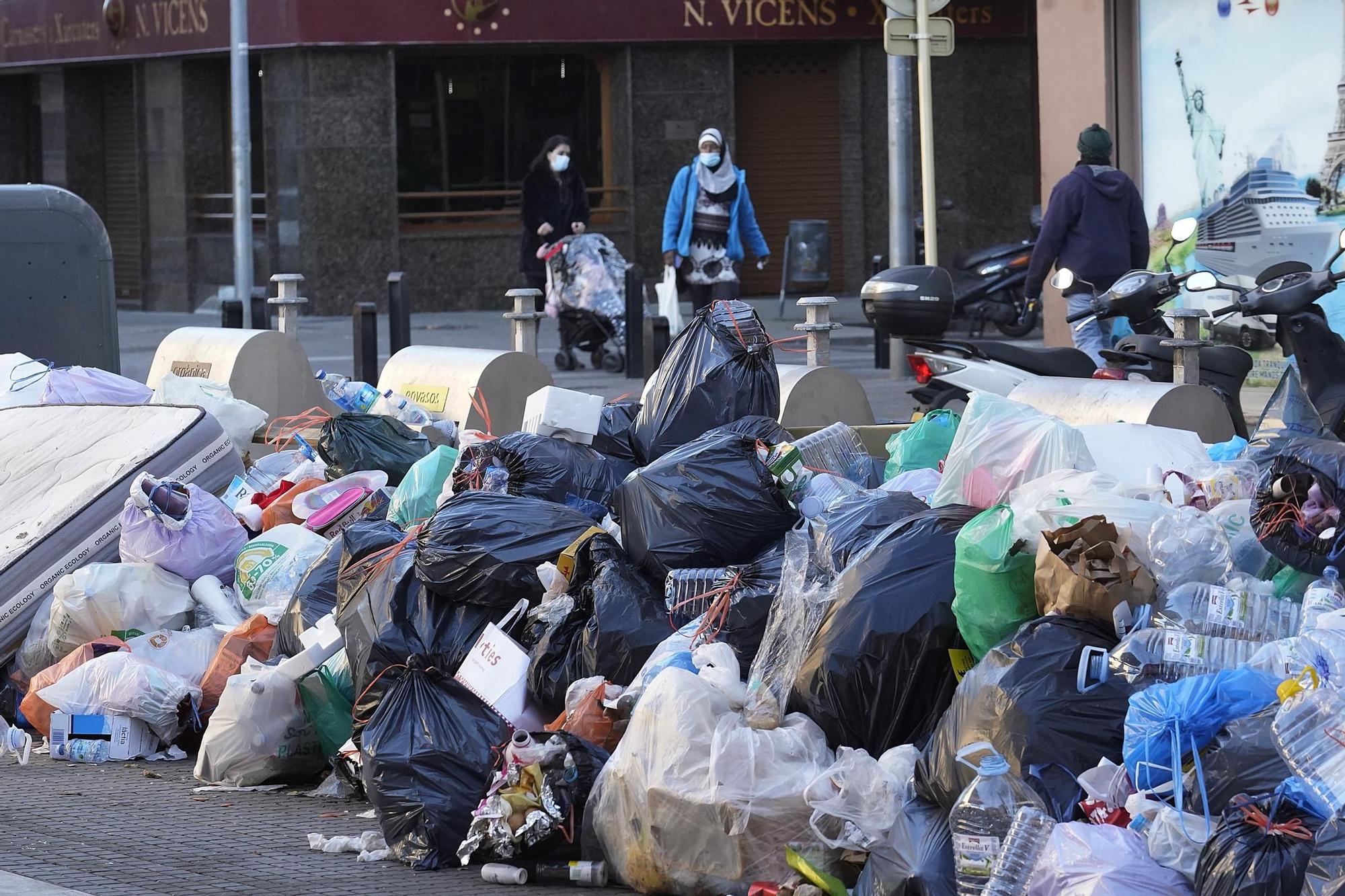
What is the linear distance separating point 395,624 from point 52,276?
506 cm

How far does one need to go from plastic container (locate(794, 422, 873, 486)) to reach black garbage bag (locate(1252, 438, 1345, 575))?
5.36 ft

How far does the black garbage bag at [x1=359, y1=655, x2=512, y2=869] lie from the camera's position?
4.48 metres

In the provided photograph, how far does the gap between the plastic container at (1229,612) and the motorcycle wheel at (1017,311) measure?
11502 mm

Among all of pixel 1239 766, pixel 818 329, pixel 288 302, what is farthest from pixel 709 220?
pixel 1239 766

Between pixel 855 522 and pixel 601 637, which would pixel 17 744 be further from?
pixel 855 522

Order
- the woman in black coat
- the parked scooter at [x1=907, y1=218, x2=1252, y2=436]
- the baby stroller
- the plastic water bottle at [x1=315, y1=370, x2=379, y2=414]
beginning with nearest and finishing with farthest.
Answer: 1. the parked scooter at [x1=907, y1=218, x2=1252, y2=436]
2. the plastic water bottle at [x1=315, y1=370, x2=379, y2=414]
3. the baby stroller
4. the woman in black coat

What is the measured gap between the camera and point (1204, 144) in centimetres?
1107

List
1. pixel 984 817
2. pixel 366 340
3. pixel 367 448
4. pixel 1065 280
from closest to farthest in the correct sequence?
pixel 984 817 < pixel 1065 280 < pixel 367 448 < pixel 366 340

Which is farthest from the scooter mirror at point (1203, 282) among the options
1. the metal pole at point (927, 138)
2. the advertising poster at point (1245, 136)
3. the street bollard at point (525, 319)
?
the metal pole at point (927, 138)

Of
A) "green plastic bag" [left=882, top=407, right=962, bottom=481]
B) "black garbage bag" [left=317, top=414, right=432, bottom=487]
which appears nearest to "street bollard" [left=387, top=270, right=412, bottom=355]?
"black garbage bag" [left=317, top=414, right=432, bottom=487]

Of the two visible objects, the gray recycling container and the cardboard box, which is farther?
the gray recycling container

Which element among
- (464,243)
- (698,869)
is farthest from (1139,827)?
(464,243)

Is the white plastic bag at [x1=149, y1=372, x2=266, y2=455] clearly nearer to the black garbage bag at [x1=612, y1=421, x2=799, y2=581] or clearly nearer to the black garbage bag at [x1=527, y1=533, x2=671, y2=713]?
the black garbage bag at [x1=612, y1=421, x2=799, y2=581]

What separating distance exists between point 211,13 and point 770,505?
15959mm
